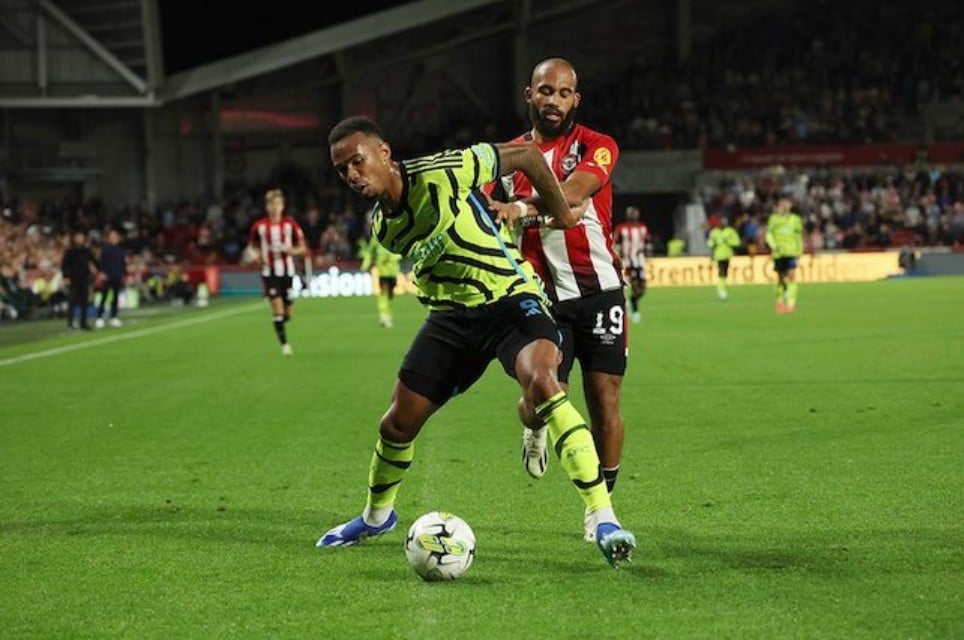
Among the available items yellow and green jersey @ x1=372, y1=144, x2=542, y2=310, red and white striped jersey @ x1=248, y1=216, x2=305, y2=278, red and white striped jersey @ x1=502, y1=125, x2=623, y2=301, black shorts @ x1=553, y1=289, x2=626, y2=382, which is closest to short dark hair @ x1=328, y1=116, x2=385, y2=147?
yellow and green jersey @ x1=372, y1=144, x2=542, y2=310

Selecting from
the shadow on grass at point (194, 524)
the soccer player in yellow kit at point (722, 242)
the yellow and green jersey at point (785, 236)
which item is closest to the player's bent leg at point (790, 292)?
the yellow and green jersey at point (785, 236)

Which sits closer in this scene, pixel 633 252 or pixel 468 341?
pixel 468 341

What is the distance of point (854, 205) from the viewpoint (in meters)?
49.9

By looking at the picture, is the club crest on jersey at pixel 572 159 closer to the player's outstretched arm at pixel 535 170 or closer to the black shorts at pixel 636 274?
the player's outstretched arm at pixel 535 170

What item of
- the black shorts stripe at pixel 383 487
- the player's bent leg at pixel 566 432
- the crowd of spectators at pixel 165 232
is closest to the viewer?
the player's bent leg at pixel 566 432

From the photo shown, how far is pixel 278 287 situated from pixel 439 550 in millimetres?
16639

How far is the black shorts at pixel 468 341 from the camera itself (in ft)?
23.5

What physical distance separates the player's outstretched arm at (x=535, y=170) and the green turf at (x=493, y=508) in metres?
1.71

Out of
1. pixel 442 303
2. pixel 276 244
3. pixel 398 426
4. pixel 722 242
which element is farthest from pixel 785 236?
pixel 442 303

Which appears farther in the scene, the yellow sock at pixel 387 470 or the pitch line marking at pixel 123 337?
the pitch line marking at pixel 123 337

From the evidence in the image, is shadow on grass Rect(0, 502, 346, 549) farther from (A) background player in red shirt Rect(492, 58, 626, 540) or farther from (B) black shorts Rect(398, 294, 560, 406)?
(A) background player in red shirt Rect(492, 58, 626, 540)

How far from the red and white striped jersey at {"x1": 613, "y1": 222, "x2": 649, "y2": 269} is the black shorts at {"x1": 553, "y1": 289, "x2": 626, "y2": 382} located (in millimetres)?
22597

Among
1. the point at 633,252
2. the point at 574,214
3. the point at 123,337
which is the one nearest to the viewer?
the point at 574,214

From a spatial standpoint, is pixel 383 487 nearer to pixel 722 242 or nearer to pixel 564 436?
pixel 564 436
